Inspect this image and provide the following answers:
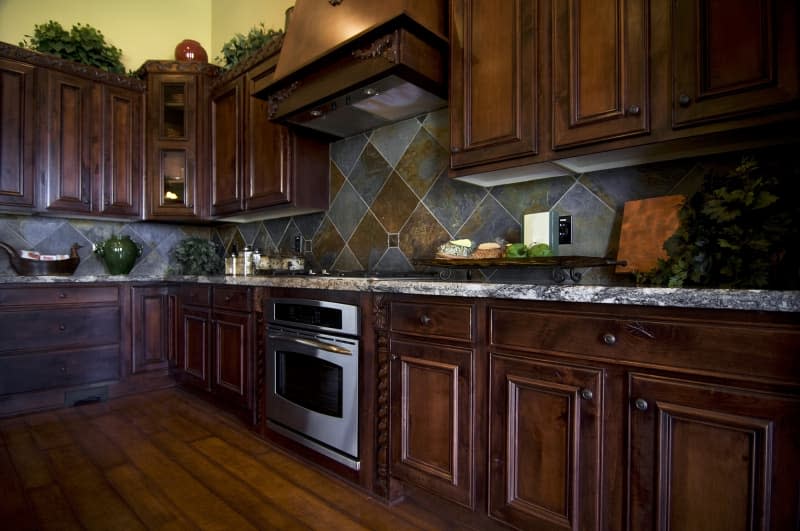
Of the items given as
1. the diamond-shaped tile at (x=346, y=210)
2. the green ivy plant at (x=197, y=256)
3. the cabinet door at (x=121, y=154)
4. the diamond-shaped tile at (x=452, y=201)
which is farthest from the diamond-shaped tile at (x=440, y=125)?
the cabinet door at (x=121, y=154)

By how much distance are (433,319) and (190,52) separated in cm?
342

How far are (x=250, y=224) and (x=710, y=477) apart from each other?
130 inches

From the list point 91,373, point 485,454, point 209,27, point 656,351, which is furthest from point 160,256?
point 656,351

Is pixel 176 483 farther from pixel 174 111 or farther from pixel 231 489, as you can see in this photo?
pixel 174 111

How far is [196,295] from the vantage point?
9.55 ft

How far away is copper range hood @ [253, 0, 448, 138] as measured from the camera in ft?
5.89

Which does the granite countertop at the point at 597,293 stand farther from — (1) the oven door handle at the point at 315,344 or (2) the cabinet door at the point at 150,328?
(2) the cabinet door at the point at 150,328

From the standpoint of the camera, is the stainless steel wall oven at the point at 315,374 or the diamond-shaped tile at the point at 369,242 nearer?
the stainless steel wall oven at the point at 315,374

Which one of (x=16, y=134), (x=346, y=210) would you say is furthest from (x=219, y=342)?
(x=16, y=134)

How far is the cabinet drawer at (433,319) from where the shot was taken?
56.7 inches

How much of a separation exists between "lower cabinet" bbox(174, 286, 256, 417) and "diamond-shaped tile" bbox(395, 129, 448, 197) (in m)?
1.04

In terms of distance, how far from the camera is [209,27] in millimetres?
4141

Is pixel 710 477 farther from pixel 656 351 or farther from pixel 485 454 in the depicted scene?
pixel 485 454

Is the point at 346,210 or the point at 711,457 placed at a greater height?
the point at 346,210
